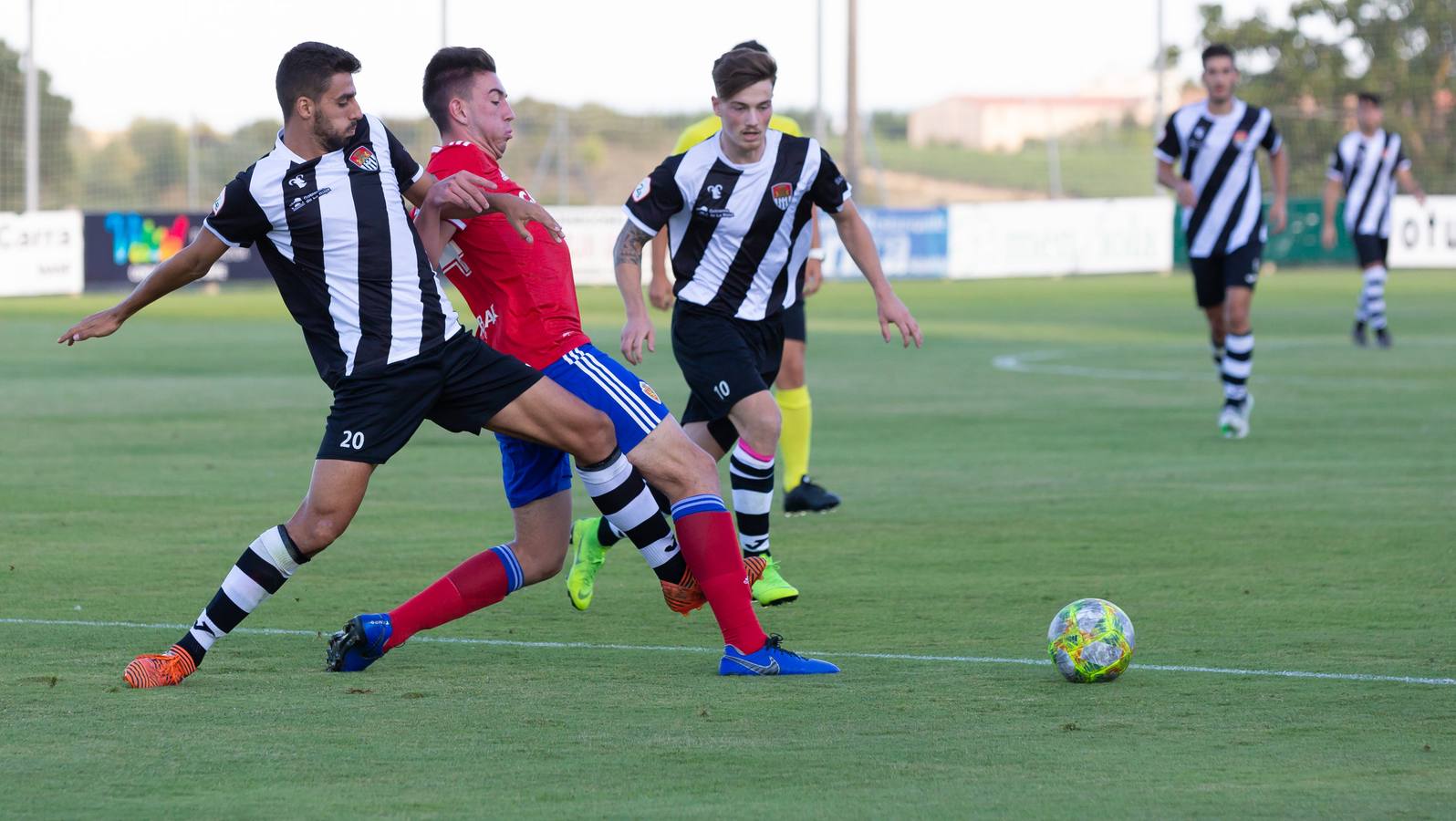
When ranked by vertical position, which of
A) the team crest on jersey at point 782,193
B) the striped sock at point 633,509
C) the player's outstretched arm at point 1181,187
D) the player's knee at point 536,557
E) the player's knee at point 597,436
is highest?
the team crest on jersey at point 782,193

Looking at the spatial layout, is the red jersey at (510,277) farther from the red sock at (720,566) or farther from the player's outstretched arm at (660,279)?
the player's outstretched arm at (660,279)

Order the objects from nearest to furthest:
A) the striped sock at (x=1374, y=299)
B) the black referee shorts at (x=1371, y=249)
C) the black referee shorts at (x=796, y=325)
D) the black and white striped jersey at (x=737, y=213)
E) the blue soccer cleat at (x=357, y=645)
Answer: the blue soccer cleat at (x=357, y=645), the black and white striped jersey at (x=737, y=213), the black referee shorts at (x=796, y=325), the striped sock at (x=1374, y=299), the black referee shorts at (x=1371, y=249)

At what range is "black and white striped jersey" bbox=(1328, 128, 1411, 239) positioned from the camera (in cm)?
2266

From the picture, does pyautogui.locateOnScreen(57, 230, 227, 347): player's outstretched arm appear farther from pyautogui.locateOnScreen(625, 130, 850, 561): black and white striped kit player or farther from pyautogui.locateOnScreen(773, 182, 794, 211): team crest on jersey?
pyautogui.locateOnScreen(773, 182, 794, 211): team crest on jersey

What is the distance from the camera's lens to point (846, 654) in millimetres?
6750

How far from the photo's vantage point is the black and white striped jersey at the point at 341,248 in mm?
6180

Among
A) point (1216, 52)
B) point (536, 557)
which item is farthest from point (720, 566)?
point (1216, 52)

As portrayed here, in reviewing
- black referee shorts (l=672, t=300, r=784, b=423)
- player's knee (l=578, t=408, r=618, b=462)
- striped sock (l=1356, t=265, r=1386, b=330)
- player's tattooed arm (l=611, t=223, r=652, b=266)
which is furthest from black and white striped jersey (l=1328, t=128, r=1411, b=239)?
player's knee (l=578, t=408, r=618, b=462)

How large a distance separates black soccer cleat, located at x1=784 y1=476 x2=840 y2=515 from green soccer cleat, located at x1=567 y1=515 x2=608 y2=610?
281 cm

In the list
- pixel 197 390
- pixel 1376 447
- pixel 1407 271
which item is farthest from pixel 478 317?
pixel 1407 271

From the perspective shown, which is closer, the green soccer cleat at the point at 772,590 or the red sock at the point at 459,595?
the red sock at the point at 459,595

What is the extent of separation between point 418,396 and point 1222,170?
923cm

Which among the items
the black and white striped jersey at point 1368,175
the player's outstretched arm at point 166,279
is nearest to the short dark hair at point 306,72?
the player's outstretched arm at point 166,279

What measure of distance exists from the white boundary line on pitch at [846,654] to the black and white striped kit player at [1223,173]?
8.04 m
